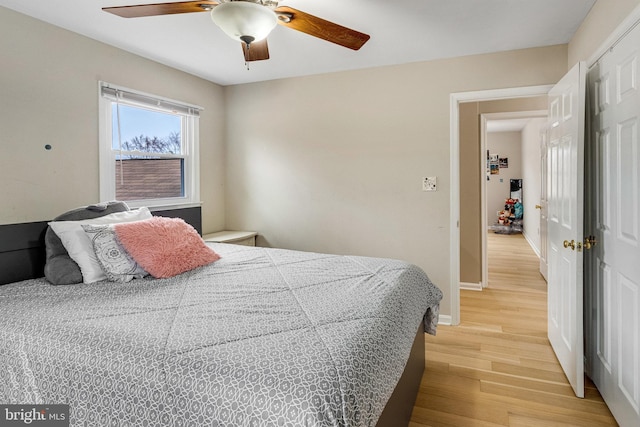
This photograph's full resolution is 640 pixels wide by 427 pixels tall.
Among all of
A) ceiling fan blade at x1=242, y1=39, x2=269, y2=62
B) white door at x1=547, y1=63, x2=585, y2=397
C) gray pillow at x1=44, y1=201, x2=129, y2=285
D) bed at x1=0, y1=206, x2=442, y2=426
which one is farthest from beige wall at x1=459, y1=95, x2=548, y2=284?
gray pillow at x1=44, y1=201, x2=129, y2=285

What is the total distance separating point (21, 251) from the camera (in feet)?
7.39

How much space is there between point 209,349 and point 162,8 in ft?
5.34

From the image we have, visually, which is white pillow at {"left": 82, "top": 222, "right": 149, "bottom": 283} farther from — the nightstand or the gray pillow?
the nightstand

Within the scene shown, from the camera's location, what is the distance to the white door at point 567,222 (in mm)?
2104

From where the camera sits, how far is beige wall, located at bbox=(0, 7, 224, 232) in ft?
7.46

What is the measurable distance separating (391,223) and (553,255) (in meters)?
1.32

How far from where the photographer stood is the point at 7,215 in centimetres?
227

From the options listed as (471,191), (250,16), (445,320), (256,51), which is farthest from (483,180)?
(250,16)

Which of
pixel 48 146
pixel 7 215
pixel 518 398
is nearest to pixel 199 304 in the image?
pixel 7 215

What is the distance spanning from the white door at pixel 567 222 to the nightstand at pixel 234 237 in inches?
109

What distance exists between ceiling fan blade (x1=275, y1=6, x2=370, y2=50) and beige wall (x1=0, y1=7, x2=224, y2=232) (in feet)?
5.48

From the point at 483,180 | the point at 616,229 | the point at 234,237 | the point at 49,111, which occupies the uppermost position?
the point at 49,111

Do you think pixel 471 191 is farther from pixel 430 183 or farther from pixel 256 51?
pixel 256 51

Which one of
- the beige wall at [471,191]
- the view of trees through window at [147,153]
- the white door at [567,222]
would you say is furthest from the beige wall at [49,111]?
the beige wall at [471,191]
